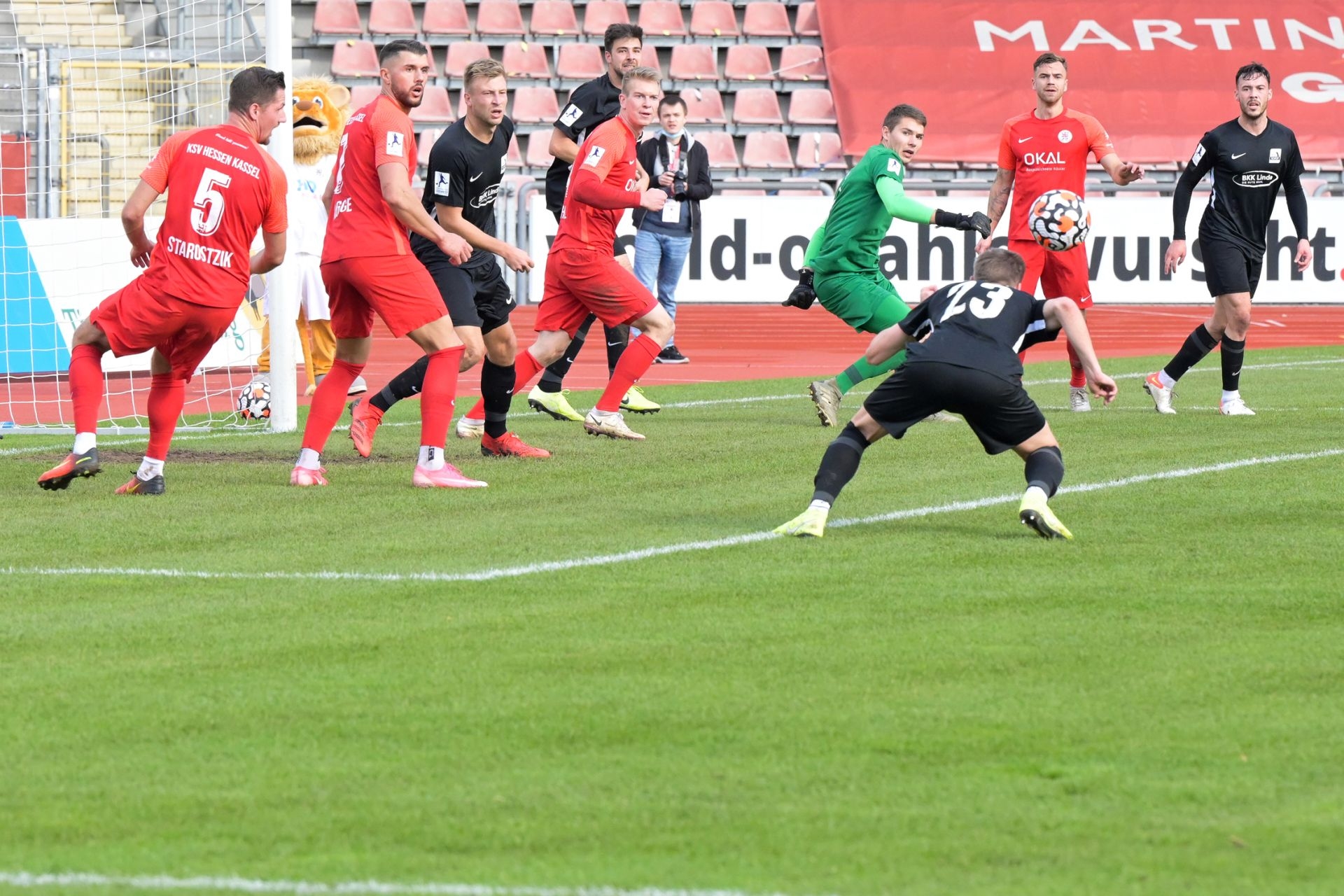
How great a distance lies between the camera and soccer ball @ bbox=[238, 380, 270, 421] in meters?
12.9

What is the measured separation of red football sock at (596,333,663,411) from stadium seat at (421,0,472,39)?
18428 millimetres

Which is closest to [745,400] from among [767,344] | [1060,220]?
[1060,220]

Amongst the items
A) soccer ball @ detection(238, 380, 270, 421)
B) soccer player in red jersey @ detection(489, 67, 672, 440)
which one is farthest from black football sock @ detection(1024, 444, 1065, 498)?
soccer ball @ detection(238, 380, 270, 421)

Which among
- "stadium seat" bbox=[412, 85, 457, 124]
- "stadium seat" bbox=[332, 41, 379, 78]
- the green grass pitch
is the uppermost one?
"stadium seat" bbox=[332, 41, 379, 78]

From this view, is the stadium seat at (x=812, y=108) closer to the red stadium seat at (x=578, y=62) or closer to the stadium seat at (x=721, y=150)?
the stadium seat at (x=721, y=150)

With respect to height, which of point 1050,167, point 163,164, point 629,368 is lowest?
point 629,368

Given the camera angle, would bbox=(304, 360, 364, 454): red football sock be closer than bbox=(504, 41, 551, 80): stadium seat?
Yes

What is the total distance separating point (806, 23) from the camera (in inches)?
1168

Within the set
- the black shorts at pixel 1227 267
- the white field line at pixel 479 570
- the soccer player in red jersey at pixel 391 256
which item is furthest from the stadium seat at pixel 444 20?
the white field line at pixel 479 570

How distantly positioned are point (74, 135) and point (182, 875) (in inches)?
527

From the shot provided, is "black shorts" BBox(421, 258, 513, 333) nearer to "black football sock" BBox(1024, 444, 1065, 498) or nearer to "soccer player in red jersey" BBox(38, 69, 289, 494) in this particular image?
"soccer player in red jersey" BBox(38, 69, 289, 494)

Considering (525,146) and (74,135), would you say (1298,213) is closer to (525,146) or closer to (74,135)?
(74,135)

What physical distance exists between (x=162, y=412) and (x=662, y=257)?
869cm

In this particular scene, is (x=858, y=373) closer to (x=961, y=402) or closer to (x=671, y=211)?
(x=961, y=402)
